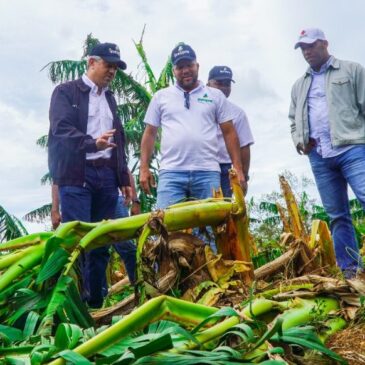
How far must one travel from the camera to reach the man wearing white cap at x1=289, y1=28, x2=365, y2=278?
509 cm

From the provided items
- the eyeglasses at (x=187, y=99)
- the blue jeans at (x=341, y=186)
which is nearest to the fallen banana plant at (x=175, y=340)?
the blue jeans at (x=341, y=186)

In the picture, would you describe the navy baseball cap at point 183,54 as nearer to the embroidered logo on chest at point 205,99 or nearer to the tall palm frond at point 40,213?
the embroidered logo on chest at point 205,99

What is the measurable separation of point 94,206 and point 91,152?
16.3 inches

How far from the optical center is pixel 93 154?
497cm

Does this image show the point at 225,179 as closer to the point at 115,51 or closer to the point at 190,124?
the point at 190,124

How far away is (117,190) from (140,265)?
2024 mm

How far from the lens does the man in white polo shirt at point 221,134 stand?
5.66m

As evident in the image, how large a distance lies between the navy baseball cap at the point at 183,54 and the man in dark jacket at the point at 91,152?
39cm

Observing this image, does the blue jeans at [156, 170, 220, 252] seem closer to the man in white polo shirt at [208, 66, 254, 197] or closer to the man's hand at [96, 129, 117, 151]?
the man in white polo shirt at [208, 66, 254, 197]

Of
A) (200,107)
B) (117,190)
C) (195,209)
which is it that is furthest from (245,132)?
(195,209)

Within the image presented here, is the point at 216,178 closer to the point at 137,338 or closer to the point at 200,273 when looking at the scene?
the point at 200,273

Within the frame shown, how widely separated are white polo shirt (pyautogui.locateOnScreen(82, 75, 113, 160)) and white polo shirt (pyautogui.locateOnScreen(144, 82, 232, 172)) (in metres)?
0.37

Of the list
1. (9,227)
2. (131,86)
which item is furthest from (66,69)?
(9,227)

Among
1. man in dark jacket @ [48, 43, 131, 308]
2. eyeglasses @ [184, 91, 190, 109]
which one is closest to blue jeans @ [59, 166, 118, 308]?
man in dark jacket @ [48, 43, 131, 308]
